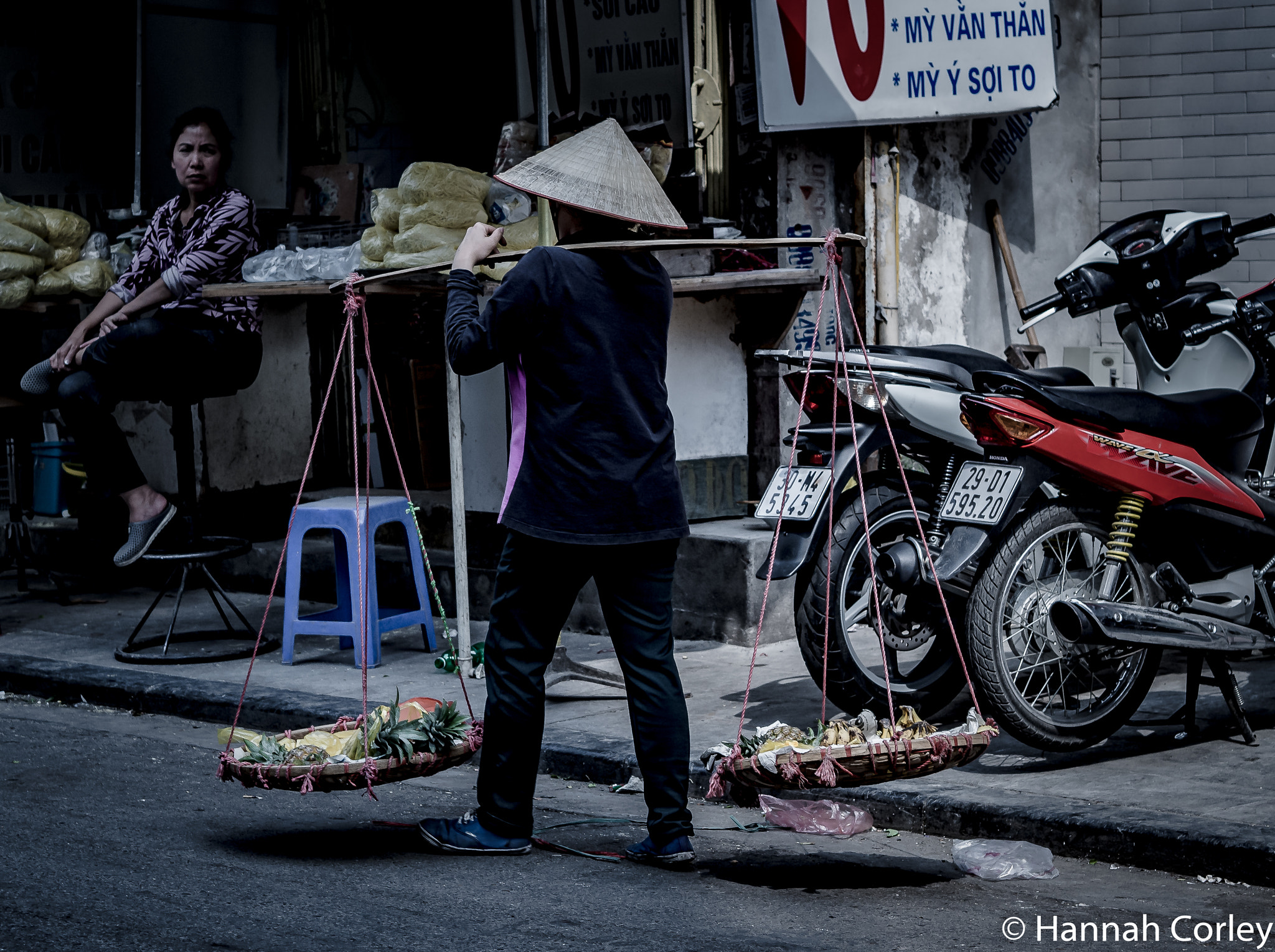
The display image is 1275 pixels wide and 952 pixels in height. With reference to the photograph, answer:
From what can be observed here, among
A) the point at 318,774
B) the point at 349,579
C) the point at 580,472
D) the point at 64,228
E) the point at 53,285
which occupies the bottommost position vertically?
the point at 318,774

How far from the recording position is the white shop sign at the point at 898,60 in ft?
22.8

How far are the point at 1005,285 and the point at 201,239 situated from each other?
399cm

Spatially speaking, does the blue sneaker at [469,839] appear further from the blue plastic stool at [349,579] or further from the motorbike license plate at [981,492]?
the blue plastic stool at [349,579]

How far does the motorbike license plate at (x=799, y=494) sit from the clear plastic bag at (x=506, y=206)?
2.35 meters

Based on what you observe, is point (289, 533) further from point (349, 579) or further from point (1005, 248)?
point (1005, 248)

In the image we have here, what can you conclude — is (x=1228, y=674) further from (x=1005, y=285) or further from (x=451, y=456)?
(x=1005, y=285)

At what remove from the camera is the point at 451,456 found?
6.30 m

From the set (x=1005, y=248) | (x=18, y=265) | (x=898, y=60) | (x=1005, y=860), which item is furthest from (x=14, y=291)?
(x=1005, y=860)

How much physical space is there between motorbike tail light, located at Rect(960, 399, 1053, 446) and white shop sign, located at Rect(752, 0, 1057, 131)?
8.32 feet

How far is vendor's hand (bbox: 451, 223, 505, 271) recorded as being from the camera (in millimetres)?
4160

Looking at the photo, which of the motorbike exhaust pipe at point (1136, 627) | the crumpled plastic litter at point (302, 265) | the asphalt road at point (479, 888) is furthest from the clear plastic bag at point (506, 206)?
the motorbike exhaust pipe at point (1136, 627)

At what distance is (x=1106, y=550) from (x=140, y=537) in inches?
161

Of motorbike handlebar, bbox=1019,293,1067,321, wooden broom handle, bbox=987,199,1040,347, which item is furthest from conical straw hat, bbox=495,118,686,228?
wooden broom handle, bbox=987,199,1040,347

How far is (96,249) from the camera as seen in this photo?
8.73 m
